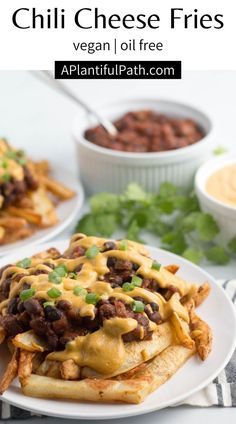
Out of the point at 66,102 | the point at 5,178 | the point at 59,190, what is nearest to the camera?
the point at 5,178

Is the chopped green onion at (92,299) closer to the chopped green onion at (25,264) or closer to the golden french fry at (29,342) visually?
the golden french fry at (29,342)

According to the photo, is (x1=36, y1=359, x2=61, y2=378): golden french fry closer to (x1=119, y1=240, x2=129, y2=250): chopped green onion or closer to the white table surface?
(x1=119, y1=240, x2=129, y2=250): chopped green onion

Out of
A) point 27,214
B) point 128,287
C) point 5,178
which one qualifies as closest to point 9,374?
A: point 128,287

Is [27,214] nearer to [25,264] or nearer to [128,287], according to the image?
[25,264]

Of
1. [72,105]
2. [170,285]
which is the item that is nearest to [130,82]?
[72,105]

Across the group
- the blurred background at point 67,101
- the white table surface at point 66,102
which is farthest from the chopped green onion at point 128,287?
Result: the blurred background at point 67,101

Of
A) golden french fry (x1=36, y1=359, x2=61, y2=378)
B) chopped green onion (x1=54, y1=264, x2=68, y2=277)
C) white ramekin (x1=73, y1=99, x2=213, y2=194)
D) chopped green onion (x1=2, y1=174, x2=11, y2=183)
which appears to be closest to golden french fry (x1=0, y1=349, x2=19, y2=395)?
golden french fry (x1=36, y1=359, x2=61, y2=378)

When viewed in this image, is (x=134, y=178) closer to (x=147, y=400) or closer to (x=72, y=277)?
(x=72, y=277)
